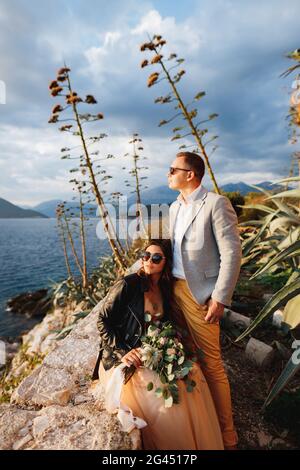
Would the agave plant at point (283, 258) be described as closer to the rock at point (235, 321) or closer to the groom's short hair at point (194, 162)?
the rock at point (235, 321)

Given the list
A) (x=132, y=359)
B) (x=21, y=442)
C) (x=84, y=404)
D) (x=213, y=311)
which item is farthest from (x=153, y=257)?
(x=21, y=442)

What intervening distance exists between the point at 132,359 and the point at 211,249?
893 mm

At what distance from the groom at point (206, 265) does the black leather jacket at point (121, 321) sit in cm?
34

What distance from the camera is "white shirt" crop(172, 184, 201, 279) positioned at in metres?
2.26

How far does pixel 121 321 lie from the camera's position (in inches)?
83.8

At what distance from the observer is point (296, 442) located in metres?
2.23

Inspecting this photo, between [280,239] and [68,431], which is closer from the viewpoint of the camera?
[68,431]

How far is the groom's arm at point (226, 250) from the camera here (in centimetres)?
204

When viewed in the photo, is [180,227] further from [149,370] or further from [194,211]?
[149,370]

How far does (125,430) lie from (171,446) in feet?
0.93

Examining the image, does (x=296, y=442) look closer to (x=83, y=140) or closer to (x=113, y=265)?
(x=83, y=140)

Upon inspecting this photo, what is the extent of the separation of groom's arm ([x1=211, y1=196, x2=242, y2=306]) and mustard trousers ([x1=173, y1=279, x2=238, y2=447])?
0.65 ft

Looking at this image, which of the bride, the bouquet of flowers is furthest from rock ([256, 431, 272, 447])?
the bouquet of flowers
